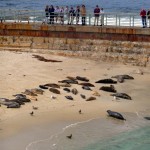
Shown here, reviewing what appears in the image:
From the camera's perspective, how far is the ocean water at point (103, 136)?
11898mm

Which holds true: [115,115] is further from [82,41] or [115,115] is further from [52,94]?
[82,41]

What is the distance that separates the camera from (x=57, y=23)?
83.5 ft

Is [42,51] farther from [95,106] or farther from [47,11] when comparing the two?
[95,106]

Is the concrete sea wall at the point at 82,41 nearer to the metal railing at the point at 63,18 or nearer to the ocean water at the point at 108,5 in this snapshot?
the metal railing at the point at 63,18

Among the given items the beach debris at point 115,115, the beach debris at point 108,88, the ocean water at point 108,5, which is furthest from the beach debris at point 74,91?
the ocean water at point 108,5

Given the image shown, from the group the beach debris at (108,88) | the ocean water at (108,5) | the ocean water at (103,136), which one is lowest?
the ocean water at (103,136)

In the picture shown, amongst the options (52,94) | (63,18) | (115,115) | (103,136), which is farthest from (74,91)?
(63,18)

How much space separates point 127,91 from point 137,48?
16.5ft

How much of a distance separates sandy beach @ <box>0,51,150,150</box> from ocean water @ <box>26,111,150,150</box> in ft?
1.22

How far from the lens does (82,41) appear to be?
957 inches

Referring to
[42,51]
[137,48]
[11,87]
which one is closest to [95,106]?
[11,87]

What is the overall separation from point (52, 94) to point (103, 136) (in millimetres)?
4298

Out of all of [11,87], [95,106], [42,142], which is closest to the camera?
[42,142]

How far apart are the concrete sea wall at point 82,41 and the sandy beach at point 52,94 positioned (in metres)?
0.57
